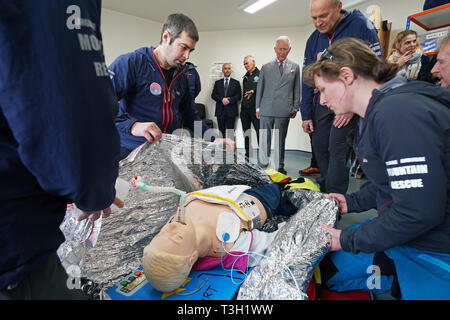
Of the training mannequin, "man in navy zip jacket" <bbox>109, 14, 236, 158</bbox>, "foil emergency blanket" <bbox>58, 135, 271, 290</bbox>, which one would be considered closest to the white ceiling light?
"man in navy zip jacket" <bbox>109, 14, 236, 158</bbox>

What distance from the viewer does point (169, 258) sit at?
969mm

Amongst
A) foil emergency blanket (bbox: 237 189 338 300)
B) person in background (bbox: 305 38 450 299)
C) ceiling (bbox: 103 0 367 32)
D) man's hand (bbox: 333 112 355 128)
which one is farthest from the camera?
ceiling (bbox: 103 0 367 32)

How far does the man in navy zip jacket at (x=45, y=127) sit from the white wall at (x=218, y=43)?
4.65m

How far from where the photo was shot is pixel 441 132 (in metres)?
0.73

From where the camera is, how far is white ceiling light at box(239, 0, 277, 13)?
408cm

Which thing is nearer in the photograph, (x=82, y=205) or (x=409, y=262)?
(x=82, y=205)

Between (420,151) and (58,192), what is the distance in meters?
0.90

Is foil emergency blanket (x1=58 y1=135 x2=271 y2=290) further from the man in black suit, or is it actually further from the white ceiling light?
the man in black suit

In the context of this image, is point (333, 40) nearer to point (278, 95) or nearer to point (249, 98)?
point (278, 95)

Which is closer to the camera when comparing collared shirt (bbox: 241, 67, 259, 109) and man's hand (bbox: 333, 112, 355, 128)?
man's hand (bbox: 333, 112, 355, 128)

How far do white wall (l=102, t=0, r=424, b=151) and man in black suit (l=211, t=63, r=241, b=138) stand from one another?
0.47m

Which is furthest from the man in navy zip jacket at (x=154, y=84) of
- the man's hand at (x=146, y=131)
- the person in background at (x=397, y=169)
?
the person in background at (x=397, y=169)
